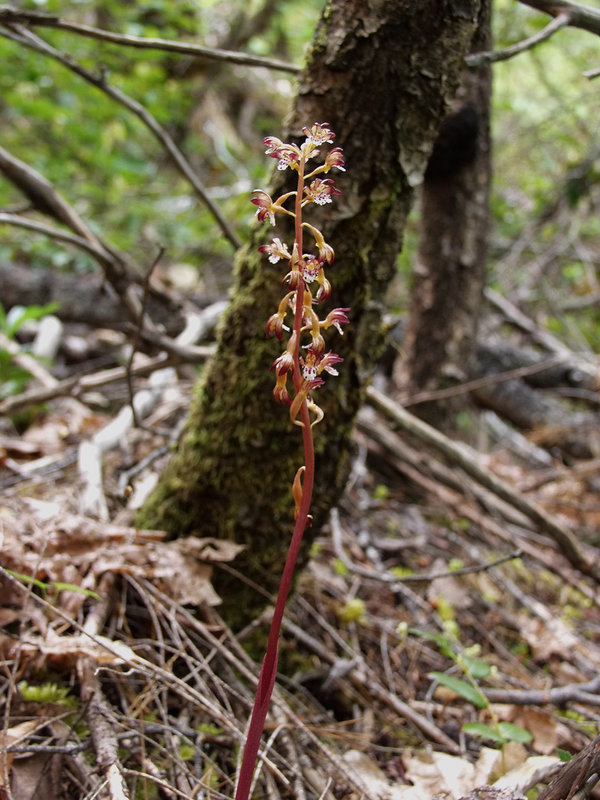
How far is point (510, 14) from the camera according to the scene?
436 centimetres

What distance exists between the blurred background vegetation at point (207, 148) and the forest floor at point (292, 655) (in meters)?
2.46

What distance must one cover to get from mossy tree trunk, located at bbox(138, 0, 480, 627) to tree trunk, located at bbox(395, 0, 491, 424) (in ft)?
5.46

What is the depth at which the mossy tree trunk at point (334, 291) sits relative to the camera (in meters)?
1.25

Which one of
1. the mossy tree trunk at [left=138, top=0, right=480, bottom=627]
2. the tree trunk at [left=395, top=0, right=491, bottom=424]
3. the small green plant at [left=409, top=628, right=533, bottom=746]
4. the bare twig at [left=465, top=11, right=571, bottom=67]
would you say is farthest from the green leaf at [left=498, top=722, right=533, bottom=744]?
A: the tree trunk at [left=395, top=0, right=491, bottom=424]

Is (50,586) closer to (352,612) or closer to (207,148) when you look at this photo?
(352,612)

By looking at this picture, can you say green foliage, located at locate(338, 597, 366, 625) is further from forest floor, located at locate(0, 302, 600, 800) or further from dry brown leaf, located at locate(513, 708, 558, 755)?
dry brown leaf, located at locate(513, 708, 558, 755)

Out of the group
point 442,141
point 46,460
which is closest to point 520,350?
point 442,141

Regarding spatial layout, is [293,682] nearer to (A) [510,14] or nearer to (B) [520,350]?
(B) [520,350]

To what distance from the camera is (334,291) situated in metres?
1.42

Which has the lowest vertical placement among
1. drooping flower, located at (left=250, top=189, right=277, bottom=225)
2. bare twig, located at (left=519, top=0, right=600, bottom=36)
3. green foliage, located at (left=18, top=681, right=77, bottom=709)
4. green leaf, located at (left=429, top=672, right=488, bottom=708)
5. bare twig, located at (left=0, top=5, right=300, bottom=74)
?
→ green leaf, located at (left=429, top=672, right=488, bottom=708)

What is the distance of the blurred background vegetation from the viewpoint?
4578 millimetres

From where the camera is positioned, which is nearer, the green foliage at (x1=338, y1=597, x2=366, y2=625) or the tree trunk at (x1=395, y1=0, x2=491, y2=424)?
the green foliage at (x1=338, y1=597, x2=366, y2=625)

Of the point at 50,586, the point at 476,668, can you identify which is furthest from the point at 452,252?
the point at 50,586

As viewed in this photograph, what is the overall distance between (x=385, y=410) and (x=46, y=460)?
1.45 meters
